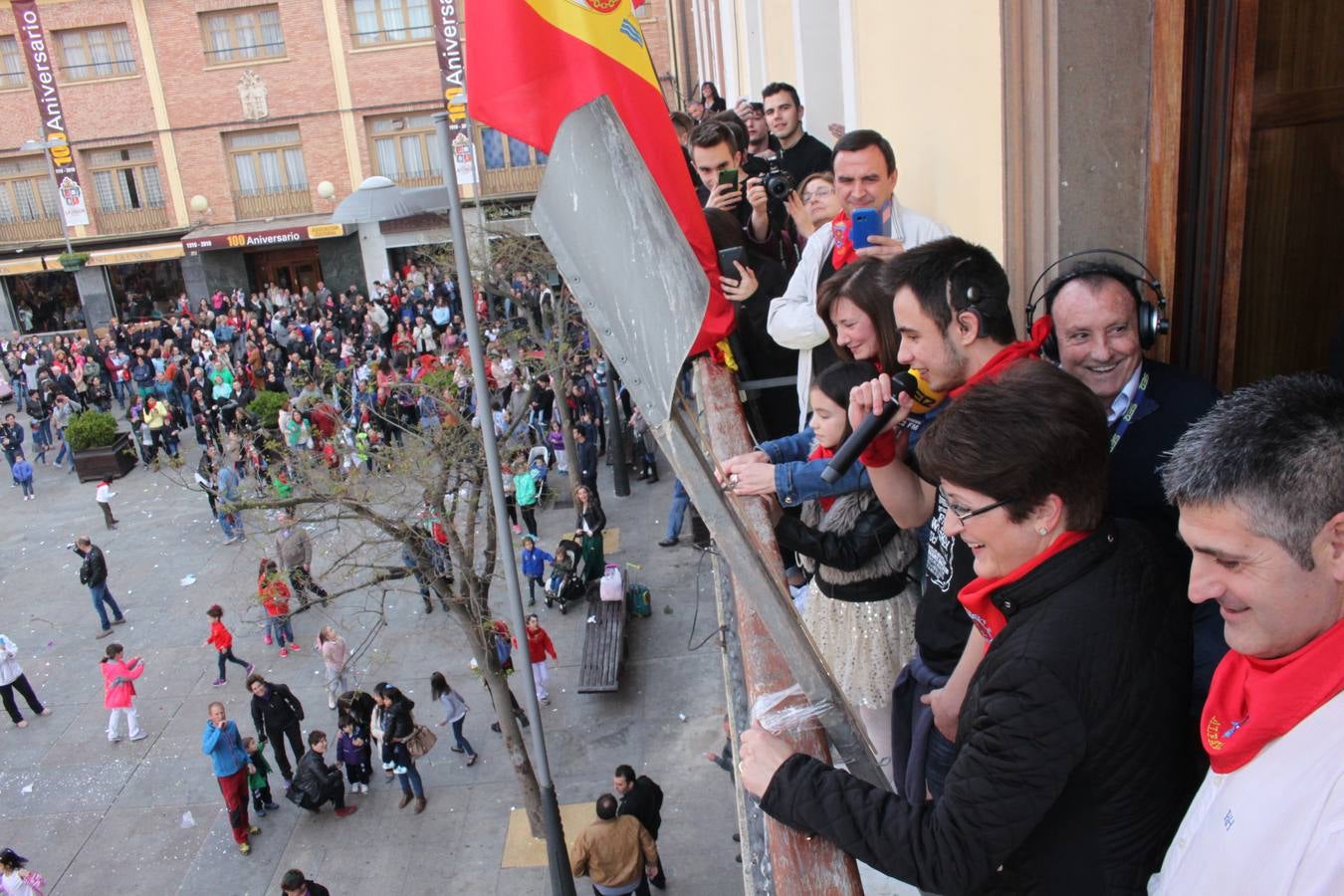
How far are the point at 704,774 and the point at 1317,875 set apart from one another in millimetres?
11357

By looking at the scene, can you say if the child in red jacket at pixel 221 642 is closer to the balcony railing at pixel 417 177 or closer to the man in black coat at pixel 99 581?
the man in black coat at pixel 99 581

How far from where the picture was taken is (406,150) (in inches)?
1405

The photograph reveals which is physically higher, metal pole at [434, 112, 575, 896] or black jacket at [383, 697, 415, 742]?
metal pole at [434, 112, 575, 896]

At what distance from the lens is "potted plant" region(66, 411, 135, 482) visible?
2384 cm

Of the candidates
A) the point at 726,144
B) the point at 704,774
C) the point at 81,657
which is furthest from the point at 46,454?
the point at 726,144

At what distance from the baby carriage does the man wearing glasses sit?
13.1m

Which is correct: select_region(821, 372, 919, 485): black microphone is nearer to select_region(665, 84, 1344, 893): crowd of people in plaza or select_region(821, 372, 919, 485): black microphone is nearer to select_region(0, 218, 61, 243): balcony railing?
select_region(665, 84, 1344, 893): crowd of people in plaza

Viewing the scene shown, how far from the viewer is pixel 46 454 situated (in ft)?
86.0

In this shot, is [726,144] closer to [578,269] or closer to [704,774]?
[578,269]

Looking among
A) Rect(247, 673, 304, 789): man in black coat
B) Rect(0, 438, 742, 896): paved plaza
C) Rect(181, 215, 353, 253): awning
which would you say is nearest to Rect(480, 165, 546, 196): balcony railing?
Rect(181, 215, 353, 253): awning

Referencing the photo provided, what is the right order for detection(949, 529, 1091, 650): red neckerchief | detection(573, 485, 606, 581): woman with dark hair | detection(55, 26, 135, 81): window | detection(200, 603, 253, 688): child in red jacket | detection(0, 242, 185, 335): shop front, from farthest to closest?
detection(0, 242, 185, 335): shop front, detection(55, 26, 135, 81): window, detection(573, 485, 606, 581): woman with dark hair, detection(200, 603, 253, 688): child in red jacket, detection(949, 529, 1091, 650): red neckerchief

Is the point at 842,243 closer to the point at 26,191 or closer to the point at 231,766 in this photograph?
the point at 231,766

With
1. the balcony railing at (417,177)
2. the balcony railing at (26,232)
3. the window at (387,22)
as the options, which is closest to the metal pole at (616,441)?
the balcony railing at (417,177)

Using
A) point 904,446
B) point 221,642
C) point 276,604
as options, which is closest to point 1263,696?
point 904,446
